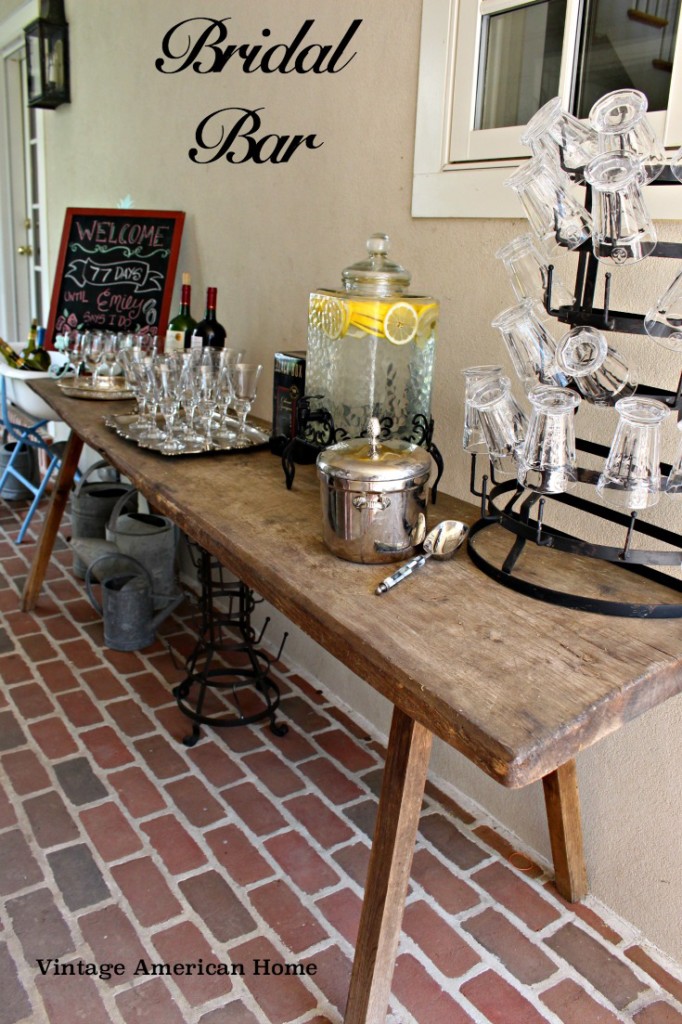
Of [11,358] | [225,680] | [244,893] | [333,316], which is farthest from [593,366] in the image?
[11,358]

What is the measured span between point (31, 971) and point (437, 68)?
211cm

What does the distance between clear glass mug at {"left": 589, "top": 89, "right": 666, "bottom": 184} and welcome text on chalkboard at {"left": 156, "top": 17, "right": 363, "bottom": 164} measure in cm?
126

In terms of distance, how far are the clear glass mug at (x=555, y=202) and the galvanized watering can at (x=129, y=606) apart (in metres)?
1.97

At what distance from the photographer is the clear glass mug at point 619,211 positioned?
1035 millimetres

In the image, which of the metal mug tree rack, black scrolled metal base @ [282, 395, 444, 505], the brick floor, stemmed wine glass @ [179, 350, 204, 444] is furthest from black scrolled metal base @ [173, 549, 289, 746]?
the metal mug tree rack

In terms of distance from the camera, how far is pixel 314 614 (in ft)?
3.98

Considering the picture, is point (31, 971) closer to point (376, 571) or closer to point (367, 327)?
point (376, 571)

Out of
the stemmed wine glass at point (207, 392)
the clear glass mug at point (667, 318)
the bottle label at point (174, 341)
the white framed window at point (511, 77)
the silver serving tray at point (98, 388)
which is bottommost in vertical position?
the silver serving tray at point (98, 388)

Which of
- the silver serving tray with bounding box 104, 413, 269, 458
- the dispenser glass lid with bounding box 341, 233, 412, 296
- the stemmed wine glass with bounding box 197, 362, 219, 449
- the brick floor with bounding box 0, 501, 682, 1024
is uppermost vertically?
the dispenser glass lid with bounding box 341, 233, 412, 296

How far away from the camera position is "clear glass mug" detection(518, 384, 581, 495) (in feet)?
3.96

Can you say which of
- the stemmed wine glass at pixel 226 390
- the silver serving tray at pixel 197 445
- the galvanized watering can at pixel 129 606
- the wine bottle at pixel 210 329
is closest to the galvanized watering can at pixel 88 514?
the galvanized watering can at pixel 129 606

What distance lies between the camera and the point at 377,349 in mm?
1676

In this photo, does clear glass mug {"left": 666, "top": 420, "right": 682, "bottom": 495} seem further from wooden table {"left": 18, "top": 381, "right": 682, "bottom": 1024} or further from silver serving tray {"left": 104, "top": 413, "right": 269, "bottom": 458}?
silver serving tray {"left": 104, "top": 413, "right": 269, "bottom": 458}

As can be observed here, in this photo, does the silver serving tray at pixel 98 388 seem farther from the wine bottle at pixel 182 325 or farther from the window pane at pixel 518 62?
the window pane at pixel 518 62
